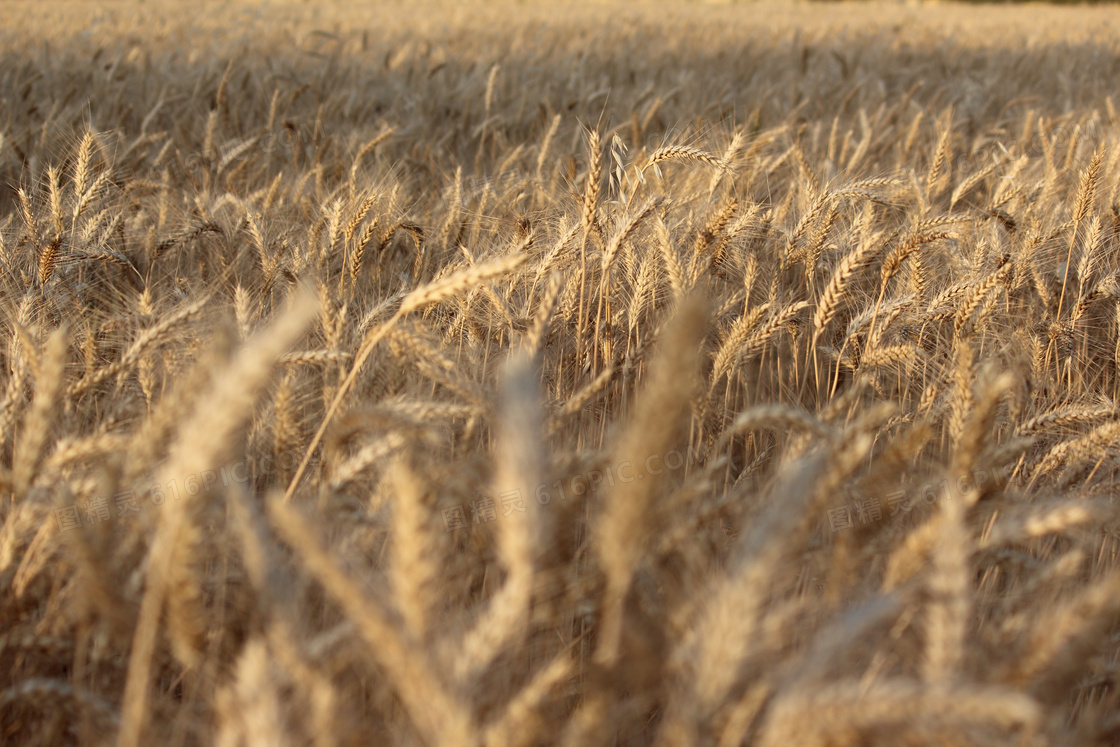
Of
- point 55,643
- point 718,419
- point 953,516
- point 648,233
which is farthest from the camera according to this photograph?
point 648,233

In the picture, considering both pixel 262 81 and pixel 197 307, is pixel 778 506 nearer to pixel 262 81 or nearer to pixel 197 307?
pixel 197 307

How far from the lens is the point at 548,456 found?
95 cm

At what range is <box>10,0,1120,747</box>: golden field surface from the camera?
2.15 feet

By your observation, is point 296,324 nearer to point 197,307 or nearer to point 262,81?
point 197,307

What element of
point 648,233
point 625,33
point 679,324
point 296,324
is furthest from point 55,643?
point 625,33

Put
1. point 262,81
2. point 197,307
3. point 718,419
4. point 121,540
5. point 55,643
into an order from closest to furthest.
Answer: point 55,643, point 121,540, point 197,307, point 718,419, point 262,81

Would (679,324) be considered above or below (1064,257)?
above

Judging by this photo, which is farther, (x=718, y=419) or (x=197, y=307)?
(x=718, y=419)

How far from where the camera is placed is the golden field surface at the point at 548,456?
25.9 inches

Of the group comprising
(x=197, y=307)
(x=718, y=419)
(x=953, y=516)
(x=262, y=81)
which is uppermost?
(x=262, y=81)

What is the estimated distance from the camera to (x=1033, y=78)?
18.7 ft

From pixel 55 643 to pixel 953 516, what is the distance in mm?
1008

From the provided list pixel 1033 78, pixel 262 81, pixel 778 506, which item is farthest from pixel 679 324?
pixel 1033 78

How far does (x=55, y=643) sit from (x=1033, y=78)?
6.84 meters
